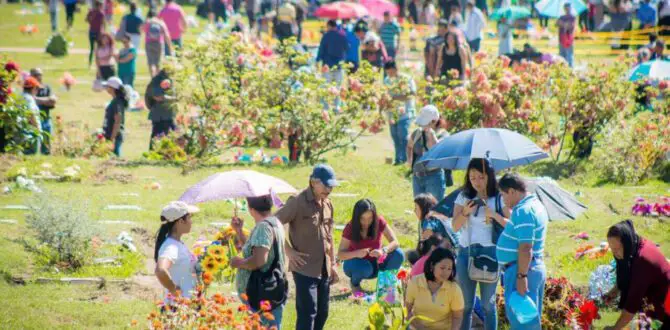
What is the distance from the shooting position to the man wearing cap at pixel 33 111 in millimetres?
15578

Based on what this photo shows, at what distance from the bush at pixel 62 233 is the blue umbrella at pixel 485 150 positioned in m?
3.48

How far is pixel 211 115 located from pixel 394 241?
252 inches

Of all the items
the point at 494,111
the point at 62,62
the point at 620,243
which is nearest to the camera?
the point at 620,243

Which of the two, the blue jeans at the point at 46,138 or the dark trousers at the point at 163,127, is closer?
the blue jeans at the point at 46,138

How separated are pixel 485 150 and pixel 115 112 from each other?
7.98m

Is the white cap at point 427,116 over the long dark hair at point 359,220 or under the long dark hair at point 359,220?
over

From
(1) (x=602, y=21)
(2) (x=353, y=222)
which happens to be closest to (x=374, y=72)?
(2) (x=353, y=222)

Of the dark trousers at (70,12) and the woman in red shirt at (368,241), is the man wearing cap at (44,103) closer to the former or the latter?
the woman in red shirt at (368,241)

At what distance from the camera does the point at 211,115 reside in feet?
52.2

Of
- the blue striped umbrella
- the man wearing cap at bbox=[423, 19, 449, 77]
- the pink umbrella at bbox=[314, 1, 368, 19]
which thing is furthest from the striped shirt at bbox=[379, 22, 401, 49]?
the blue striped umbrella

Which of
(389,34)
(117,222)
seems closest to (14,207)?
(117,222)

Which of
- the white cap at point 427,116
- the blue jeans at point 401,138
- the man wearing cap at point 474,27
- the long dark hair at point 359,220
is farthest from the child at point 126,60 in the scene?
the long dark hair at point 359,220

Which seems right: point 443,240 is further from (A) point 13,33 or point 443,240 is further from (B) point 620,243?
(A) point 13,33

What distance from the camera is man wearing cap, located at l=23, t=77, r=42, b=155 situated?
15578 mm
